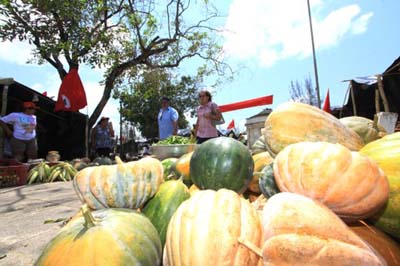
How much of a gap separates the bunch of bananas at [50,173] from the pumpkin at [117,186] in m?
5.66

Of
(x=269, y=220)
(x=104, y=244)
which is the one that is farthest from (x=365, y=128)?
(x=104, y=244)

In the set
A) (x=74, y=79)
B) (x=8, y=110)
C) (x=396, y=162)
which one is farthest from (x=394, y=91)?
(x=8, y=110)

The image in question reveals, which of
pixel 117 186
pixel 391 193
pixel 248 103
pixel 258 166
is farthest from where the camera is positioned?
pixel 248 103

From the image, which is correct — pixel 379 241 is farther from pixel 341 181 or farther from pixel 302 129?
pixel 302 129

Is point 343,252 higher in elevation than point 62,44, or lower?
lower

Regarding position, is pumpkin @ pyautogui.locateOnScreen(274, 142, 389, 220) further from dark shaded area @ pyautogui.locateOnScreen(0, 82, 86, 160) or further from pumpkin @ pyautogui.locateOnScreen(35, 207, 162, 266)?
dark shaded area @ pyautogui.locateOnScreen(0, 82, 86, 160)

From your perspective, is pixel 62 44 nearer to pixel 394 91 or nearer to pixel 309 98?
pixel 394 91

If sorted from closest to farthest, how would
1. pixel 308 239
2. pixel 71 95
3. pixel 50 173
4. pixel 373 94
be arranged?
pixel 308 239
pixel 50 173
pixel 373 94
pixel 71 95

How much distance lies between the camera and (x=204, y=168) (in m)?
2.10

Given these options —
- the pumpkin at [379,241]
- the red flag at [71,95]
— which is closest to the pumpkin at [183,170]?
→ the pumpkin at [379,241]

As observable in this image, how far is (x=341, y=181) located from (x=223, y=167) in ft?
2.89

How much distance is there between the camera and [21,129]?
286 inches

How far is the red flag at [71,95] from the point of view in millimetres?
9812

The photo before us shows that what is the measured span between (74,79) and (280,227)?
10036 mm
